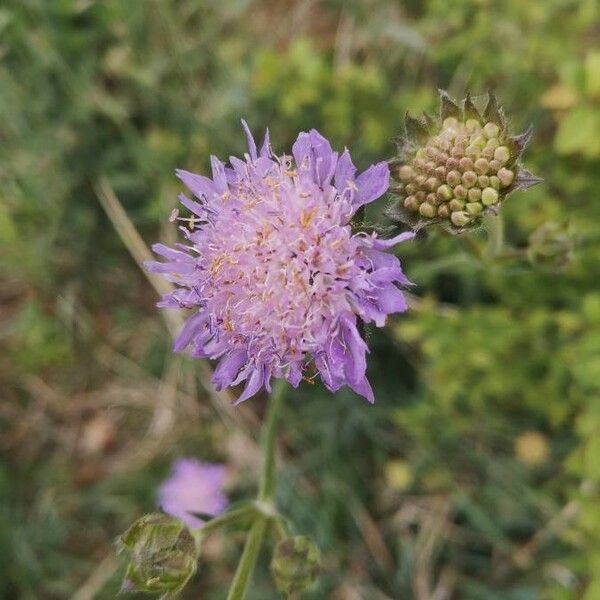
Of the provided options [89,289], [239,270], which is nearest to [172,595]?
[239,270]

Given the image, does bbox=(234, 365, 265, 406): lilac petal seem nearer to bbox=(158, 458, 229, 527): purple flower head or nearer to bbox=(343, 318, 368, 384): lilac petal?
bbox=(343, 318, 368, 384): lilac petal

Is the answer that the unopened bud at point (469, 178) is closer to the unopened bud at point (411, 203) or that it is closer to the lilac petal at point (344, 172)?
the unopened bud at point (411, 203)

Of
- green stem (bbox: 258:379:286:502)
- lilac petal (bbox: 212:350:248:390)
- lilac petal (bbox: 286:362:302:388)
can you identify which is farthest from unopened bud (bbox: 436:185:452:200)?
green stem (bbox: 258:379:286:502)

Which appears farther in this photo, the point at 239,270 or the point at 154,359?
the point at 154,359

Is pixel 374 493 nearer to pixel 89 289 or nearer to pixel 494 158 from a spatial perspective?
pixel 89 289

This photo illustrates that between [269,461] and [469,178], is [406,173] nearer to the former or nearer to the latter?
[469,178]

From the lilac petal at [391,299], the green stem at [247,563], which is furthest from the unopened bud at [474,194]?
the green stem at [247,563]
